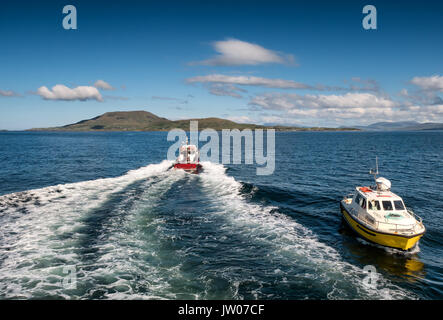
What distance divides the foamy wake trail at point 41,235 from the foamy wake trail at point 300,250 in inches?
633

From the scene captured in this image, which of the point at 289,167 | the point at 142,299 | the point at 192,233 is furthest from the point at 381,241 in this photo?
the point at 289,167

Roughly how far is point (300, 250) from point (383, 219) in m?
8.76

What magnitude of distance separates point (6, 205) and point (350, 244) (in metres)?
41.3

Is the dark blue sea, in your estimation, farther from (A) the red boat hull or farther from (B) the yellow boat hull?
(A) the red boat hull

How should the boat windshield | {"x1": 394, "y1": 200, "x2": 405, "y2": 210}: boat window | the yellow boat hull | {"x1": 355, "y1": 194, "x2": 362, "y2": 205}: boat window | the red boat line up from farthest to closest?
1. the red boat
2. {"x1": 355, "y1": 194, "x2": 362, "y2": 205}: boat window
3. {"x1": 394, "y1": 200, "x2": 405, "y2": 210}: boat window
4. the boat windshield
5. the yellow boat hull

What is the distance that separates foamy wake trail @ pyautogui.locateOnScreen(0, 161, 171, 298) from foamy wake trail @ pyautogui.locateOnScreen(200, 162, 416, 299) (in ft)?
52.7

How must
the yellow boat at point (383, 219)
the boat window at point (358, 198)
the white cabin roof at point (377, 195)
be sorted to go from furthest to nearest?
the boat window at point (358, 198)
the white cabin roof at point (377, 195)
the yellow boat at point (383, 219)

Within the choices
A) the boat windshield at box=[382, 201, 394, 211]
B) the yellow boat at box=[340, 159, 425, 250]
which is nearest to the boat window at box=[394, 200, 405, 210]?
the yellow boat at box=[340, 159, 425, 250]

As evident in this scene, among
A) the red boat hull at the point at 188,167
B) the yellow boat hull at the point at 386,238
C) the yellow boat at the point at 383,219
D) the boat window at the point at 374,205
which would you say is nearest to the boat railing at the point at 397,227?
the yellow boat at the point at 383,219

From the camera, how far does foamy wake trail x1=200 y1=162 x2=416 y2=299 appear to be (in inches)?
716

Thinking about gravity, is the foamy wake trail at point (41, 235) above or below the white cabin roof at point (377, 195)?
below

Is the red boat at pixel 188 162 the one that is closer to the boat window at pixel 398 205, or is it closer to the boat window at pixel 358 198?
the boat window at pixel 358 198

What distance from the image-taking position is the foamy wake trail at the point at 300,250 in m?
18.2
